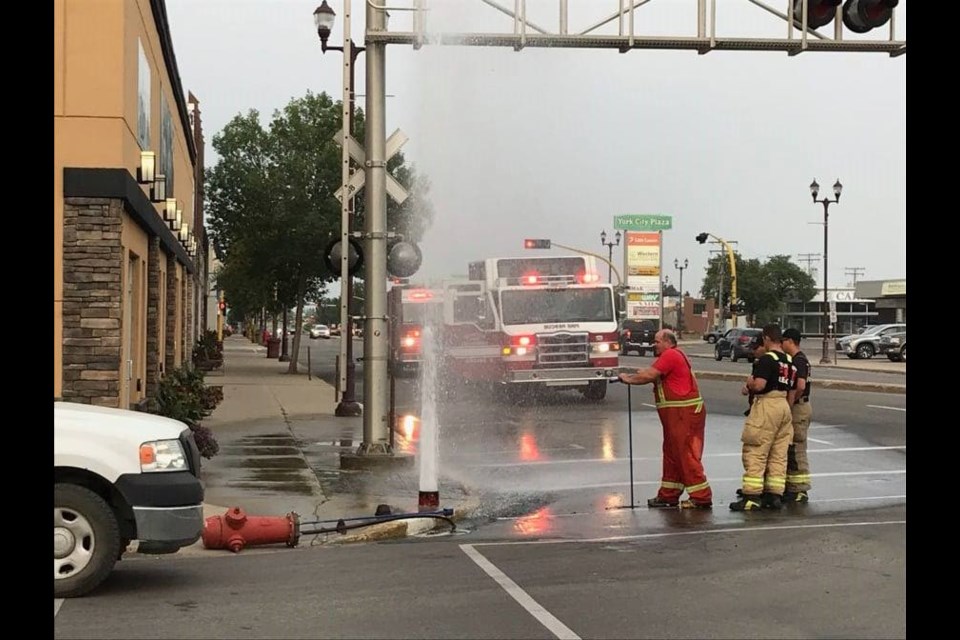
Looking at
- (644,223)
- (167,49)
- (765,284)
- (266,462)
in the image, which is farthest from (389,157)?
(765,284)

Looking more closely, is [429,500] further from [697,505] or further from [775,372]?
[775,372]

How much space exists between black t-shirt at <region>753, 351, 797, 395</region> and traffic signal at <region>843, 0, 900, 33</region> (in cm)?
440

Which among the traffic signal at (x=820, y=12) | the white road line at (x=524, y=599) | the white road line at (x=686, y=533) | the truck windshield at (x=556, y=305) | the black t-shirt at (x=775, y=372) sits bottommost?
the white road line at (x=686, y=533)

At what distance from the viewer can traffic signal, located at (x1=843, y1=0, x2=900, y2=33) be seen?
44.0ft

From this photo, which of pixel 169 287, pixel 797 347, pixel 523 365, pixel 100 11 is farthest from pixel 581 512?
pixel 169 287

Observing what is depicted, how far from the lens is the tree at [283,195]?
36875mm

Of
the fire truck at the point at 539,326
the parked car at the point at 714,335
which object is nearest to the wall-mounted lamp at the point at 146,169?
the fire truck at the point at 539,326

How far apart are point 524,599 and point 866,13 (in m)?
9.22

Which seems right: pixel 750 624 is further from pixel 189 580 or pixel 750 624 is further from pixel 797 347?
pixel 797 347

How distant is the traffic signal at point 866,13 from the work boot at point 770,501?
5.77 metres

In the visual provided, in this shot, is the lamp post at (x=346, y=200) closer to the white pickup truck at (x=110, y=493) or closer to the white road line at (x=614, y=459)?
the white road line at (x=614, y=459)

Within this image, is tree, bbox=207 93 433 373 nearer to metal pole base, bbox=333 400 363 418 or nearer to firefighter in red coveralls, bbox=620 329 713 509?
metal pole base, bbox=333 400 363 418

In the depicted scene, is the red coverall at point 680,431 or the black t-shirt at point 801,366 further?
the black t-shirt at point 801,366

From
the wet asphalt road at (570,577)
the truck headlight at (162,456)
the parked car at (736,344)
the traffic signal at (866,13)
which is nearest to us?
the wet asphalt road at (570,577)
